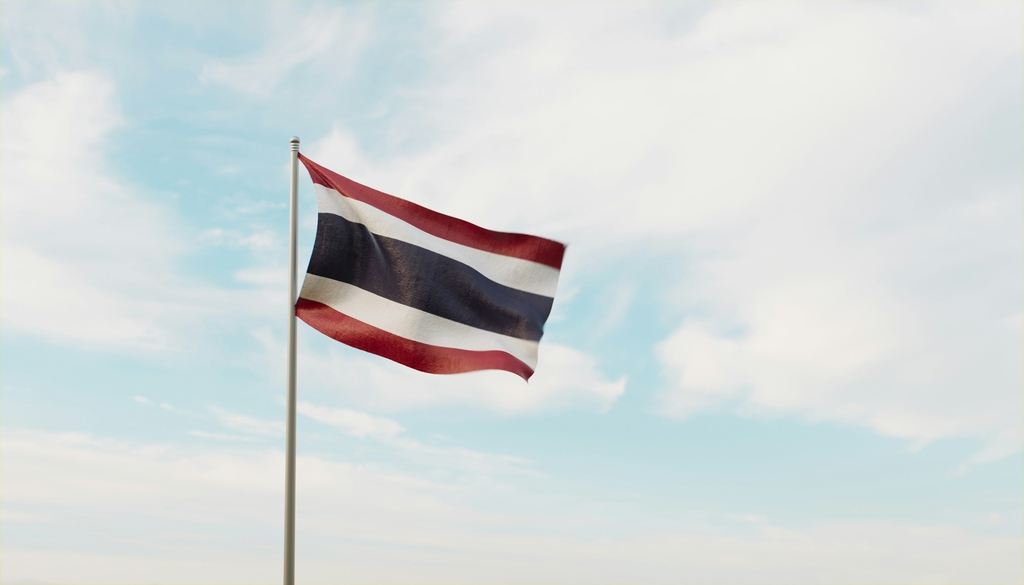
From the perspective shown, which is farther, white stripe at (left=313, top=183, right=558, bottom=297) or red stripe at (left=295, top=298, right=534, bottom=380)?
white stripe at (left=313, top=183, right=558, bottom=297)

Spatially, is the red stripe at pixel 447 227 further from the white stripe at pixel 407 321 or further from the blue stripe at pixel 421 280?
the white stripe at pixel 407 321

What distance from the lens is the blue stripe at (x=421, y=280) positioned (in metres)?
11.4

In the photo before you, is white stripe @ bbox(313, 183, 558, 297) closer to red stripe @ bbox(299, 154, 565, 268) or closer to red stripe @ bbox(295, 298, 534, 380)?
red stripe @ bbox(299, 154, 565, 268)

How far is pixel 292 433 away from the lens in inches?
401

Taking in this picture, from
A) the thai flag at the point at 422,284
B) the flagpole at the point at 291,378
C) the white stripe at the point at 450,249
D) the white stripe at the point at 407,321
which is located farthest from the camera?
the white stripe at the point at 450,249

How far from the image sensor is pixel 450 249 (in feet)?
40.3

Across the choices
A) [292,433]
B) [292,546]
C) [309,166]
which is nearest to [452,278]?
[309,166]

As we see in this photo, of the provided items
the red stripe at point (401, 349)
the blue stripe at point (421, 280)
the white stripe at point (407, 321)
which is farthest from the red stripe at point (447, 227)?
the red stripe at point (401, 349)

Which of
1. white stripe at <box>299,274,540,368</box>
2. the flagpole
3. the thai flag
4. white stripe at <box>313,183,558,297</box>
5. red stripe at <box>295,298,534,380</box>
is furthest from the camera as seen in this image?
white stripe at <box>313,183,558,297</box>

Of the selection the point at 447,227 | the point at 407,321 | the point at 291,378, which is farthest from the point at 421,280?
the point at 291,378

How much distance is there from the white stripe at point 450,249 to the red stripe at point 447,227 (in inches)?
2.7

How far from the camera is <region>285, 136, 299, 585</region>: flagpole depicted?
9.95 meters

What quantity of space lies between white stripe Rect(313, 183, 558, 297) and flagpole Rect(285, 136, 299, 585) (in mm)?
424

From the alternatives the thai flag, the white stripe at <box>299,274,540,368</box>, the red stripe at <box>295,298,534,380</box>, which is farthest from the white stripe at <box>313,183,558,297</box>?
the red stripe at <box>295,298,534,380</box>
